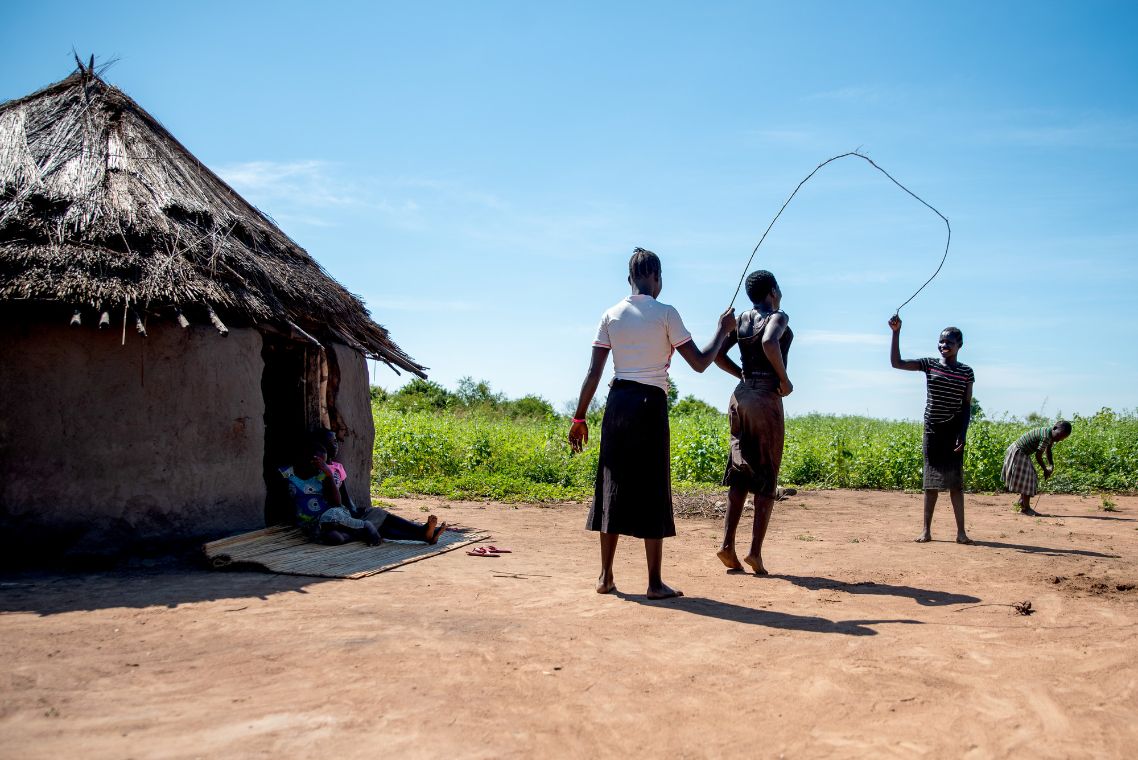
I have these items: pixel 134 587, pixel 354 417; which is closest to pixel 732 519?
pixel 134 587

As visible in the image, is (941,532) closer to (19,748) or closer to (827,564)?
(827,564)

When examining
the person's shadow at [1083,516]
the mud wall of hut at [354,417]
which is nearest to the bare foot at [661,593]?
the mud wall of hut at [354,417]

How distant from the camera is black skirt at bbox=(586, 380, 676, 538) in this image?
4613 mm

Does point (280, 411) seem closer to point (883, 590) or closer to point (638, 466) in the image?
point (638, 466)

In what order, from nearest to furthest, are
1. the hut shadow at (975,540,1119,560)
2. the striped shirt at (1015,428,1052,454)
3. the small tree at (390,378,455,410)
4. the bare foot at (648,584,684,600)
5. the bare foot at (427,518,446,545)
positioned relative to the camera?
the bare foot at (648,584,684,600) < the hut shadow at (975,540,1119,560) < the bare foot at (427,518,446,545) < the striped shirt at (1015,428,1052,454) < the small tree at (390,378,455,410)

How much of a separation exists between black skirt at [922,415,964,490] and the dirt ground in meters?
1.05

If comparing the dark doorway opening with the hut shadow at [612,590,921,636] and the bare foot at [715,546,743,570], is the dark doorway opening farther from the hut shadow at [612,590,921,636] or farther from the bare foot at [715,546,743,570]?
the hut shadow at [612,590,921,636]

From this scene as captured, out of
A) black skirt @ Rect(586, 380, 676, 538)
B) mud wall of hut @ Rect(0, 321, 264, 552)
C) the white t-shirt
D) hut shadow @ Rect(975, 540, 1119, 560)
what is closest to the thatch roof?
mud wall of hut @ Rect(0, 321, 264, 552)

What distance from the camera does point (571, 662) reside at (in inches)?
137

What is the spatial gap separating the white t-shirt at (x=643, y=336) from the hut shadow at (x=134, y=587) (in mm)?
2218

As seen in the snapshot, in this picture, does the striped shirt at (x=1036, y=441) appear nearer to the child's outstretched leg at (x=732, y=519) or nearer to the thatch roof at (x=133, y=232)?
the child's outstretched leg at (x=732, y=519)

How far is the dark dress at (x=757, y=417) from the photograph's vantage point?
5.27 m

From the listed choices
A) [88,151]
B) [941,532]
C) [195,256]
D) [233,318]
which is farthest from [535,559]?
[88,151]

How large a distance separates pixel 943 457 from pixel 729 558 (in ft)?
8.22
